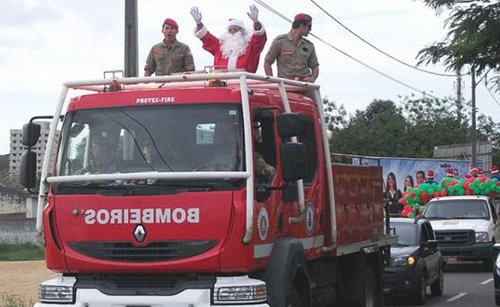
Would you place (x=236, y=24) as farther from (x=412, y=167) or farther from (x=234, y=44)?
(x=412, y=167)

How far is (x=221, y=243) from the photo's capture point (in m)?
7.76

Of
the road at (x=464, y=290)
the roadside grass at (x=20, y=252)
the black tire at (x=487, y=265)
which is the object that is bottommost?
the roadside grass at (x=20, y=252)

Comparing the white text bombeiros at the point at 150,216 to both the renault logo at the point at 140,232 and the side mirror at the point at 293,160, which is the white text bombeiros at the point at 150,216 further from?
the side mirror at the point at 293,160

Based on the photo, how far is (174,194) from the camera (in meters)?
7.82

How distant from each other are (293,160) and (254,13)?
7.07 feet

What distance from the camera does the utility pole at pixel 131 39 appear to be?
1320 centimetres

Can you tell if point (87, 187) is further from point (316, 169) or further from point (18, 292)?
point (18, 292)

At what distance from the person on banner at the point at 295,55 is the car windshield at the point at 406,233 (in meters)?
6.26

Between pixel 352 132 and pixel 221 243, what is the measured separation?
157 feet

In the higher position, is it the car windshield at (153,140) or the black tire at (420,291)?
the car windshield at (153,140)

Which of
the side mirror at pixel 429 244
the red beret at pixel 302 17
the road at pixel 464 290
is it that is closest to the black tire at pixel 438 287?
the road at pixel 464 290

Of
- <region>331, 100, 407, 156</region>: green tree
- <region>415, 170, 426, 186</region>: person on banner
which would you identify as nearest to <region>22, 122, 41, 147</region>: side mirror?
<region>415, 170, 426, 186</region>: person on banner

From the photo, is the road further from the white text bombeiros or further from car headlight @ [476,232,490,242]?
the white text bombeiros

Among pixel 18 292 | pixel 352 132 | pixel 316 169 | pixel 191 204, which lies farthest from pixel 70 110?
pixel 352 132
